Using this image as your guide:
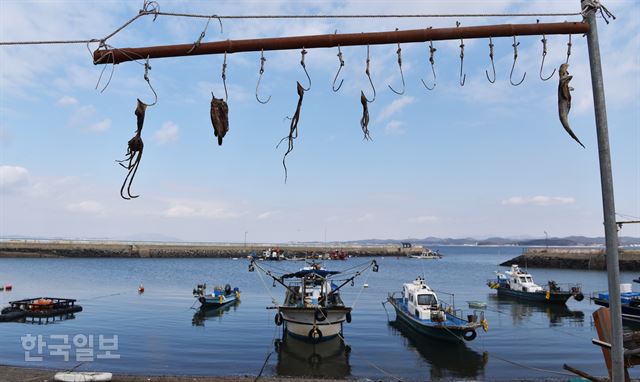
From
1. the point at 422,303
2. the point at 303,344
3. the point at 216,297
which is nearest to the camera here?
the point at 303,344

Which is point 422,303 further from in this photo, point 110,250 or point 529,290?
point 110,250

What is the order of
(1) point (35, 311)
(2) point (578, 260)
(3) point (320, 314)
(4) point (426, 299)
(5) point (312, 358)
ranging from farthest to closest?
(2) point (578, 260), (1) point (35, 311), (4) point (426, 299), (3) point (320, 314), (5) point (312, 358)

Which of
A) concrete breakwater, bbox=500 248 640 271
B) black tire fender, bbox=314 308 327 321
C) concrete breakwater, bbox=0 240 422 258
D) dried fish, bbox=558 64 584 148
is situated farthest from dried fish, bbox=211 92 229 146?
concrete breakwater, bbox=0 240 422 258

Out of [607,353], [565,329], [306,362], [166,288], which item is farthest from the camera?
[166,288]

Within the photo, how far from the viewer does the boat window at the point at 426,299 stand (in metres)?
30.8

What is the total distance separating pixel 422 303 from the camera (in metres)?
30.9

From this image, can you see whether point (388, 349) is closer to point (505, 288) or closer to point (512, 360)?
point (512, 360)

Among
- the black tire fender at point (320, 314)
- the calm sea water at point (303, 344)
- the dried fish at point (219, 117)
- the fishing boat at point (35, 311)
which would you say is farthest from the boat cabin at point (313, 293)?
the dried fish at point (219, 117)

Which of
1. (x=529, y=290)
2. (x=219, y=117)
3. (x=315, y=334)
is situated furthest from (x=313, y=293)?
(x=529, y=290)

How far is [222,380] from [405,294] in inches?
892

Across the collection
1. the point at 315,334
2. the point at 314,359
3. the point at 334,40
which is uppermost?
the point at 334,40

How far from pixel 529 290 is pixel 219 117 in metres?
50.0

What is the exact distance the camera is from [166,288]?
6053 centimetres

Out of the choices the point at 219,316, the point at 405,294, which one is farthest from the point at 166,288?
the point at 405,294
